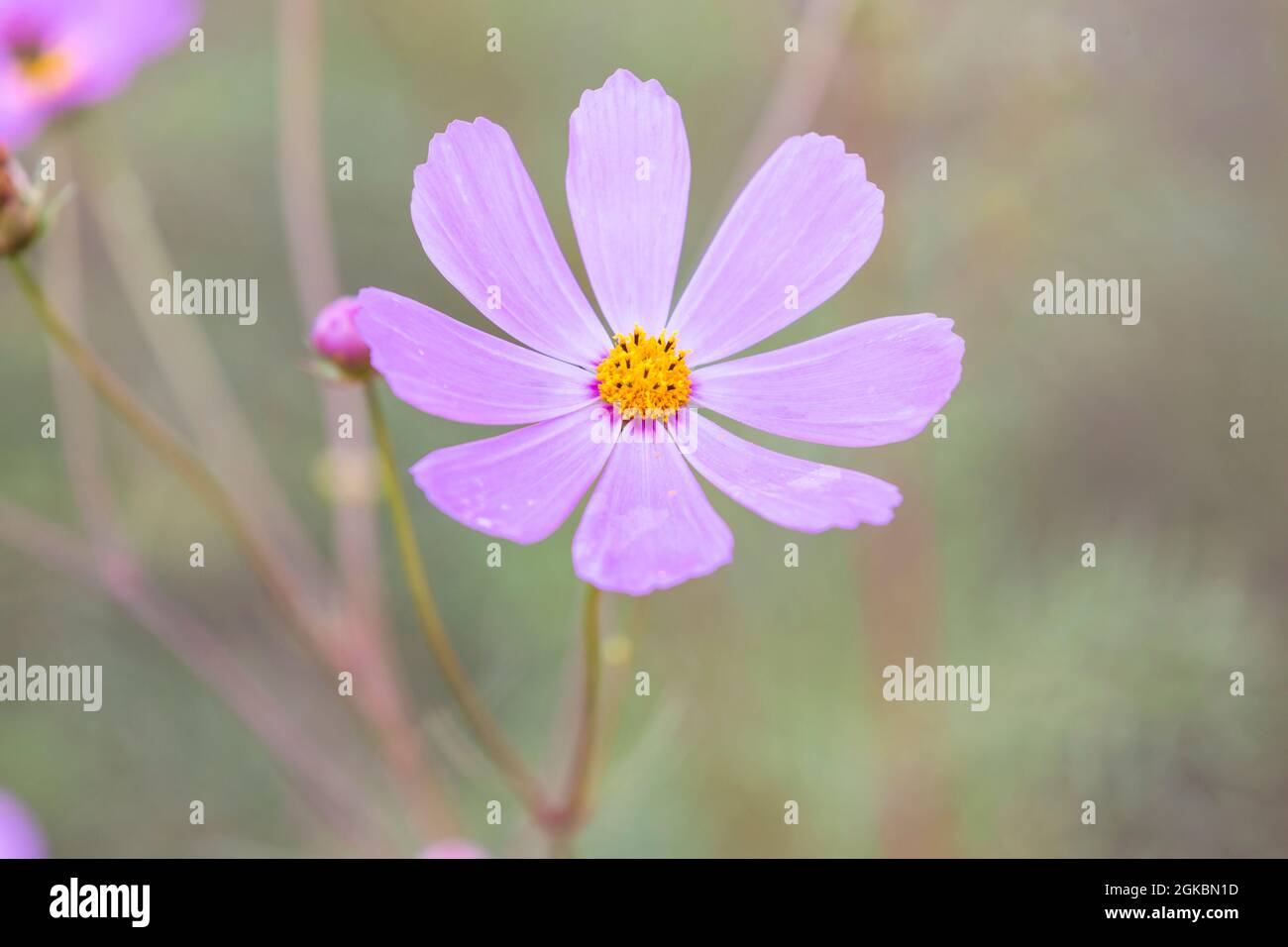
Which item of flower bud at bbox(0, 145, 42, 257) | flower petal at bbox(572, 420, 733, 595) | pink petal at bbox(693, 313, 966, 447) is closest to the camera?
flower petal at bbox(572, 420, 733, 595)

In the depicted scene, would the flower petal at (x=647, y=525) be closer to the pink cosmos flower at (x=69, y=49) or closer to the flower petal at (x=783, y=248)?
the flower petal at (x=783, y=248)

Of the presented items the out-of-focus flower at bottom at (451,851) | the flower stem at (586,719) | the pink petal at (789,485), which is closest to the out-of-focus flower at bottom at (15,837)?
the out-of-focus flower at bottom at (451,851)

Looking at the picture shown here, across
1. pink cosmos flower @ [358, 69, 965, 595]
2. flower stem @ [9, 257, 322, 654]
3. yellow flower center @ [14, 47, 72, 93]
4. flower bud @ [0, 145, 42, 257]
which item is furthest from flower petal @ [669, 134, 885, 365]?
yellow flower center @ [14, 47, 72, 93]

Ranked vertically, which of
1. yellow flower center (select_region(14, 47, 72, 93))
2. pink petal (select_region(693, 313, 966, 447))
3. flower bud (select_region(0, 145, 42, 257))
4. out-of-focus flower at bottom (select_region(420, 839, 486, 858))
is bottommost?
out-of-focus flower at bottom (select_region(420, 839, 486, 858))

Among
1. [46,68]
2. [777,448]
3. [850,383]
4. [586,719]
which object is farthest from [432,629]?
[46,68]

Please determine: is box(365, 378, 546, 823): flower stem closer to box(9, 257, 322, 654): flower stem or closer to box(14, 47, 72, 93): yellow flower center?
box(9, 257, 322, 654): flower stem

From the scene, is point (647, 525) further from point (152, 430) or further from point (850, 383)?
point (152, 430)

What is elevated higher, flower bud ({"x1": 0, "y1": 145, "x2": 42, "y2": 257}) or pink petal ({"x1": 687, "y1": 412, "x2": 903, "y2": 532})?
flower bud ({"x1": 0, "y1": 145, "x2": 42, "y2": 257})
